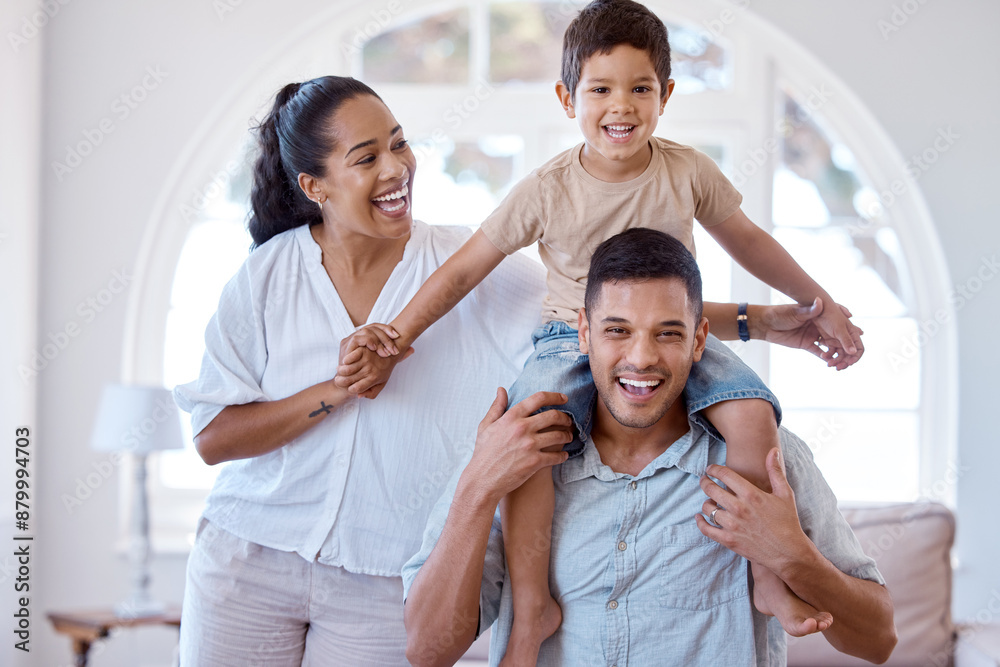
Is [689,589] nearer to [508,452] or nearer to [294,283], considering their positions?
[508,452]

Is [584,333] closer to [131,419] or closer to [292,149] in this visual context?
[292,149]

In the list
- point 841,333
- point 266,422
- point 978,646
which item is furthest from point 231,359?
point 978,646

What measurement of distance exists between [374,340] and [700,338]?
24.2 inches

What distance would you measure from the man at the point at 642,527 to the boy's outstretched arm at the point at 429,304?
0.77 ft

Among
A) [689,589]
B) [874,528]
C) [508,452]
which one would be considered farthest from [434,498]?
[874,528]

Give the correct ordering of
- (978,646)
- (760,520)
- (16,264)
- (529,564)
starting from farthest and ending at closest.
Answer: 1. (16,264)
2. (978,646)
3. (529,564)
4. (760,520)

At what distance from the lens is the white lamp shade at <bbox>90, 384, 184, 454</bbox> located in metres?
3.61

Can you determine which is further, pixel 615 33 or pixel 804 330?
pixel 804 330


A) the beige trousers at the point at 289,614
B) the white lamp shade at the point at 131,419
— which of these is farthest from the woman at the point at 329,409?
the white lamp shade at the point at 131,419

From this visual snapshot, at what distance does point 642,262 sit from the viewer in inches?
57.3

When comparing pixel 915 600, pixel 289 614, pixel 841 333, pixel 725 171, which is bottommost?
pixel 915 600

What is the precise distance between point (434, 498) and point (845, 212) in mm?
3517

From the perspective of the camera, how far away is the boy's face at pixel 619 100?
157cm

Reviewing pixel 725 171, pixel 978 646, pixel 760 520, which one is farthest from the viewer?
pixel 725 171
